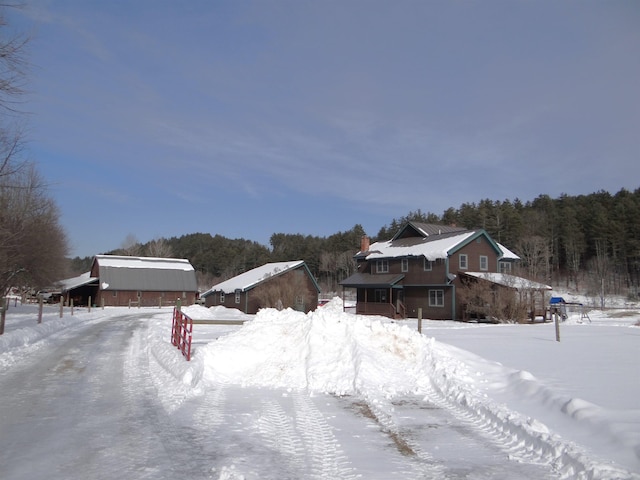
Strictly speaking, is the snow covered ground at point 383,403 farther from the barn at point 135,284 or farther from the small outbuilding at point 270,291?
the barn at point 135,284

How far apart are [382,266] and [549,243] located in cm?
4996

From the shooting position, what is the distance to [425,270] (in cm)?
4256

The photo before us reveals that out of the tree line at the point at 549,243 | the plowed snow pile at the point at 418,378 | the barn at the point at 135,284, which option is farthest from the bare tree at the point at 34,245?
the tree line at the point at 549,243

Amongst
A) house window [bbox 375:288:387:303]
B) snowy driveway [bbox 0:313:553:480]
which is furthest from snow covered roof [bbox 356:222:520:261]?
snowy driveway [bbox 0:313:553:480]

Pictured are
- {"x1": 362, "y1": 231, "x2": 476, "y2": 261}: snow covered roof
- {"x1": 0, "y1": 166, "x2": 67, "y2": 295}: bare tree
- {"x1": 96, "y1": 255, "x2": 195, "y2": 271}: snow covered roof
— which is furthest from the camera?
{"x1": 96, "y1": 255, "x2": 195, "y2": 271}: snow covered roof

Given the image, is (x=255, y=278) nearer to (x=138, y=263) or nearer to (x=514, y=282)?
(x=138, y=263)

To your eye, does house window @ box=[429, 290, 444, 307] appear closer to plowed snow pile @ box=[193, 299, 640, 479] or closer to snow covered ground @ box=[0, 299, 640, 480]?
snow covered ground @ box=[0, 299, 640, 480]

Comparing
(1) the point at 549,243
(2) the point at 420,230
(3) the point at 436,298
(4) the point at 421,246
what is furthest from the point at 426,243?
(1) the point at 549,243

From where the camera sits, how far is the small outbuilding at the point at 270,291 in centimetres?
4528

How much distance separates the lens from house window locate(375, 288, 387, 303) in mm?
46438

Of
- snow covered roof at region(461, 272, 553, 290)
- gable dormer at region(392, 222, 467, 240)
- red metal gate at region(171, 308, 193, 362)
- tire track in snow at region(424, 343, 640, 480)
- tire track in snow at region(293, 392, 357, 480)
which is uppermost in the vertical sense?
gable dormer at region(392, 222, 467, 240)

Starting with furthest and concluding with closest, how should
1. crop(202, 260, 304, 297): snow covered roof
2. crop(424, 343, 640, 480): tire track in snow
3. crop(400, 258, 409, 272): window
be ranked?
crop(202, 260, 304, 297): snow covered roof → crop(400, 258, 409, 272): window → crop(424, 343, 640, 480): tire track in snow

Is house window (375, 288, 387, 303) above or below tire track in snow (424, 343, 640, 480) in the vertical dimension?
above

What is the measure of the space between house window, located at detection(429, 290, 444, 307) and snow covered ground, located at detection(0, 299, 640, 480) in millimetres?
24677
